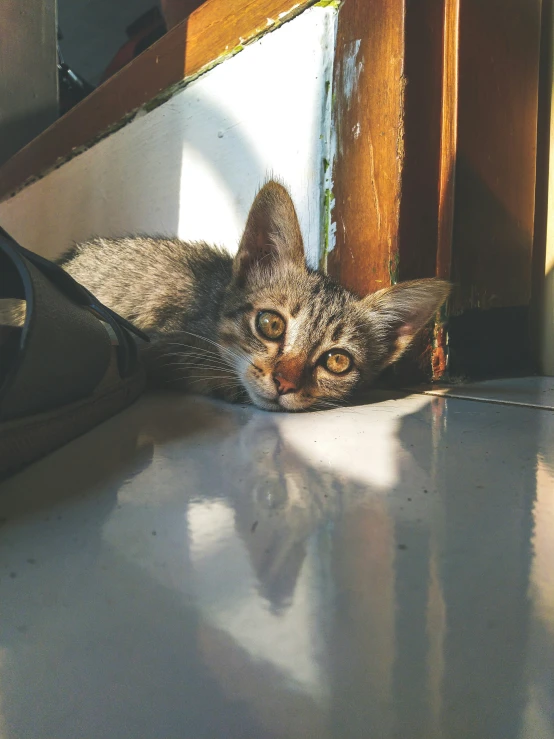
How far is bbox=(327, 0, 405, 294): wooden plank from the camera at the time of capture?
4.10ft

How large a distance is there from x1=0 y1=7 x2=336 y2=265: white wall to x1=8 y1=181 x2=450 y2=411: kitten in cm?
26

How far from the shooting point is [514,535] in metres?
0.50

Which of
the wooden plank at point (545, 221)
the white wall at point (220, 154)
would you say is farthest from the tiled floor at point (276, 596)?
the white wall at point (220, 154)

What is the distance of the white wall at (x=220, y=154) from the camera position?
1.45 meters

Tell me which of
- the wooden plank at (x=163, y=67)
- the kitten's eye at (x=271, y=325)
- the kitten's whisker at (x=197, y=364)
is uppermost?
the wooden plank at (x=163, y=67)

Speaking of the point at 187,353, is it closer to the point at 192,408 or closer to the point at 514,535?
the point at 192,408

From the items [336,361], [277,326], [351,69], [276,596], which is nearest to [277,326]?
[277,326]

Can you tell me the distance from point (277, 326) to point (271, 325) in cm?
1

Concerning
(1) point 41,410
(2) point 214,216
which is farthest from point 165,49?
(1) point 41,410

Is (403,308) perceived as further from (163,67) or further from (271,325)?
(163,67)

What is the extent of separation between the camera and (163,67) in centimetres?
188

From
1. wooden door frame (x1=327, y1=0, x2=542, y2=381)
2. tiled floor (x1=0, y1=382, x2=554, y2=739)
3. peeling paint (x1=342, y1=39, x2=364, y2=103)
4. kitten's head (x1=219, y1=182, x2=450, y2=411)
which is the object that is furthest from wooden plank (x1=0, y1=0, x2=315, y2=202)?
tiled floor (x1=0, y1=382, x2=554, y2=739)

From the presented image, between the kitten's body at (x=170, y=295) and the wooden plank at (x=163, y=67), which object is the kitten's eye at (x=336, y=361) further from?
the wooden plank at (x=163, y=67)

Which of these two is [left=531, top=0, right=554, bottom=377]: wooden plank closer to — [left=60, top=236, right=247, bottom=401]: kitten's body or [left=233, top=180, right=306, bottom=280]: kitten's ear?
[left=233, top=180, right=306, bottom=280]: kitten's ear
